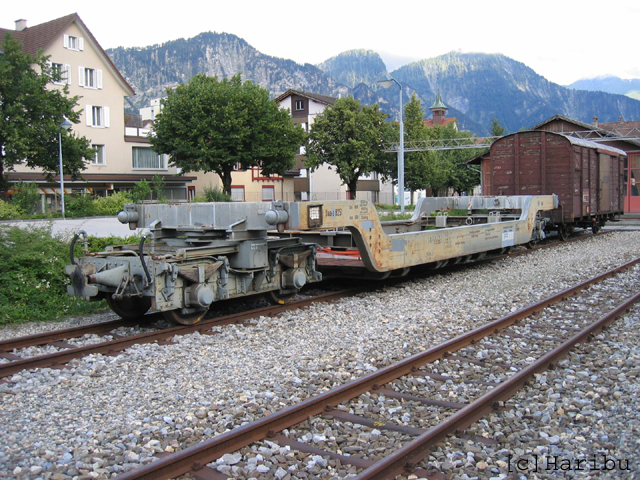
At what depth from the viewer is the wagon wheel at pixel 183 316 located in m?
6.90

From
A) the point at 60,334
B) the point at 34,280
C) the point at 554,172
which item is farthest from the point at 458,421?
the point at 554,172

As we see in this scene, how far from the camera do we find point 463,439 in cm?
407

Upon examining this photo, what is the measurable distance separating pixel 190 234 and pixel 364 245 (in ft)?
8.66

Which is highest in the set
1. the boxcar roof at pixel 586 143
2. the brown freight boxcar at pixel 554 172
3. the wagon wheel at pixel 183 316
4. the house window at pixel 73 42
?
the house window at pixel 73 42

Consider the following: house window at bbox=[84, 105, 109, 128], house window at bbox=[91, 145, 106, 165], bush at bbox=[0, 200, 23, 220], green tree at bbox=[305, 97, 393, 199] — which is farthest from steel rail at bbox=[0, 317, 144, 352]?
green tree at bbox=[305, 97, 393, 199]

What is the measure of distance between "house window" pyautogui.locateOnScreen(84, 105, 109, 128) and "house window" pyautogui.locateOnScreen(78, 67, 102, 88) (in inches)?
62.4

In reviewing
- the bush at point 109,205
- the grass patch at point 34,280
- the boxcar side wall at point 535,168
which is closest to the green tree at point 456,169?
the bush at point 109,205

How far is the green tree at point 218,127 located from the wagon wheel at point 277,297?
26843mm

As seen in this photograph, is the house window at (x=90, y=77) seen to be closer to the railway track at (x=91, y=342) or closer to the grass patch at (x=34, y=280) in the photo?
the grass patch at (x=34, y=280)

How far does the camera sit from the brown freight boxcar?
55.7ft

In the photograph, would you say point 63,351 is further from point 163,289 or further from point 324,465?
point 324,465

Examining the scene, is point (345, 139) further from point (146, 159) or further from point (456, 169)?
point (456, 169)

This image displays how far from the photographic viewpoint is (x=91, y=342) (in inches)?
259

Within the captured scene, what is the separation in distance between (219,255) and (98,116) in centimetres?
3534
